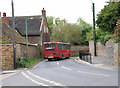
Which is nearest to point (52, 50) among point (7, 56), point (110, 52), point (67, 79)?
point (7, 56)

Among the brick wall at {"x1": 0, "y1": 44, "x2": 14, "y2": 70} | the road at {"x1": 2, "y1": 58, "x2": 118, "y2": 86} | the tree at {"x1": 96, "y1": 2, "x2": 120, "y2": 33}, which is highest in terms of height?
the tree at {"x1": 96, "y1": 2, "x2": 120, "y2": 33}

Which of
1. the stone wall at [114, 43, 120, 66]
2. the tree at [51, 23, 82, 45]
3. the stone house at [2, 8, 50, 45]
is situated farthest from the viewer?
the tree at [51, 23, 82, 45]

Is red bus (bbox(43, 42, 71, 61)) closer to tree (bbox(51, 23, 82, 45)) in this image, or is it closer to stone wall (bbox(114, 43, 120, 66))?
stone wall (bbox(114, 43, 120, 66))

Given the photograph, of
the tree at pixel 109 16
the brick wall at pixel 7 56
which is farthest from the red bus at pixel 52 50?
the brick wall at pixel 7 56

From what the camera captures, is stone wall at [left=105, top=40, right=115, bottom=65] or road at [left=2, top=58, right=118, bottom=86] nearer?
road at [left=2, top=58, right=118, bottom=86]

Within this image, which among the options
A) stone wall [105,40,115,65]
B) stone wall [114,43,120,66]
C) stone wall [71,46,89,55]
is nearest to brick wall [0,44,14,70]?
stone wall [105,40,115,65]

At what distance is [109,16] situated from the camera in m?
19.9

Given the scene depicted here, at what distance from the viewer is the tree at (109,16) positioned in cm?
1913

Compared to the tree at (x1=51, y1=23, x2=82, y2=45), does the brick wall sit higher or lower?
lower

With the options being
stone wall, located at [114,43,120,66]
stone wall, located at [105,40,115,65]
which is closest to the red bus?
stone wall, located at [105,40,115,65]

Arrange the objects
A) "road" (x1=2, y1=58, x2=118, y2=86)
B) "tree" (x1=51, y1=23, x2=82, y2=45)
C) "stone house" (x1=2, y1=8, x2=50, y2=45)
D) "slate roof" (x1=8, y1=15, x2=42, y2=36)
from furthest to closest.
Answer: "tree" (x1=51, y1=23, x2=82, y2=45) → "slate roof" (x1=8, y1=15, x2=42, y2=36) → "stone house" (x1=2, y1=8, x2=50, y2=45) → "road" (x1=2, y1=58, x2=118, y2=86)

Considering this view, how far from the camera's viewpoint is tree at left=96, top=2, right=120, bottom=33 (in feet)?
62.8

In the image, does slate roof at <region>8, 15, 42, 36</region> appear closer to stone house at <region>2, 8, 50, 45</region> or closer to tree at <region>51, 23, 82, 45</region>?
stone house at <region>2, 8, 50, 45</region>

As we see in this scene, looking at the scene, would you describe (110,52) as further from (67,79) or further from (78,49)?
(78,49)
